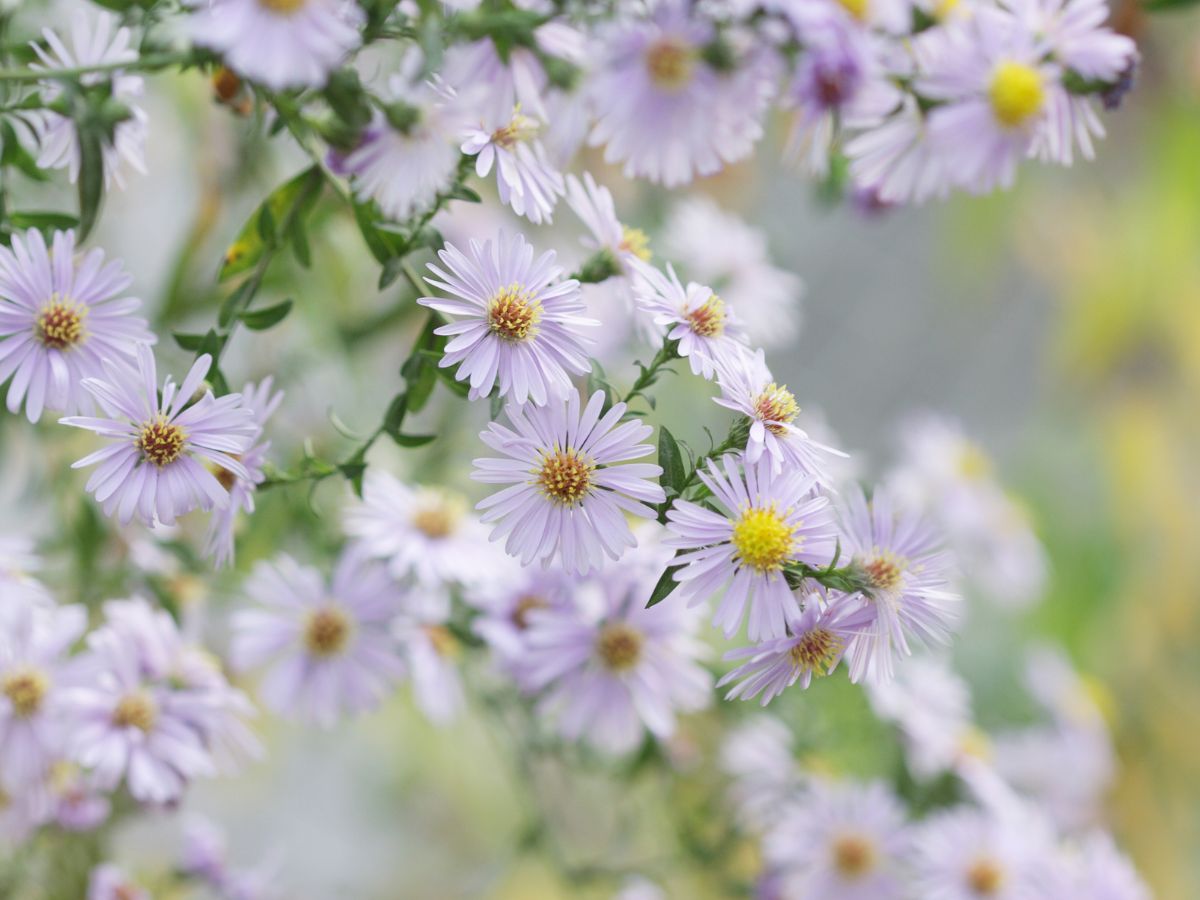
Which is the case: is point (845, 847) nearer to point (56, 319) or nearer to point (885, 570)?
point (885, 570)

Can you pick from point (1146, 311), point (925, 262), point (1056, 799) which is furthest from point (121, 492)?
point (925, 262)

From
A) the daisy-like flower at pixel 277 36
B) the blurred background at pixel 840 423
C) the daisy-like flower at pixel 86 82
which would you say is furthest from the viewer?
the blurred background at pixel 840 423

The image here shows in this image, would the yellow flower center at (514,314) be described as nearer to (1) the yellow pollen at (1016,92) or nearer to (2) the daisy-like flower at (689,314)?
(2) the daisy-like flower at (689,314)

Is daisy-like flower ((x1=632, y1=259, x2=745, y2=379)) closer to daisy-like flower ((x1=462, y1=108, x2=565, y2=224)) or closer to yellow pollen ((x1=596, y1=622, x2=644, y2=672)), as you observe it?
daisy-like flower ((x1=462, y1=108, x2=565, y2=224))

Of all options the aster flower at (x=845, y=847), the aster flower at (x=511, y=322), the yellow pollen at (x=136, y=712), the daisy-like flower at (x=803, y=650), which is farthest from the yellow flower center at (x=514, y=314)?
the aster flower at (x=845, y=847)

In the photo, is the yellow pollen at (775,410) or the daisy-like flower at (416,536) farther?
the daisy-like flower at (416,536)

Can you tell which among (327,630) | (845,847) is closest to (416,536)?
(327,630)

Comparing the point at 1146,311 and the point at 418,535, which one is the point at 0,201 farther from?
the point at 1146,311
